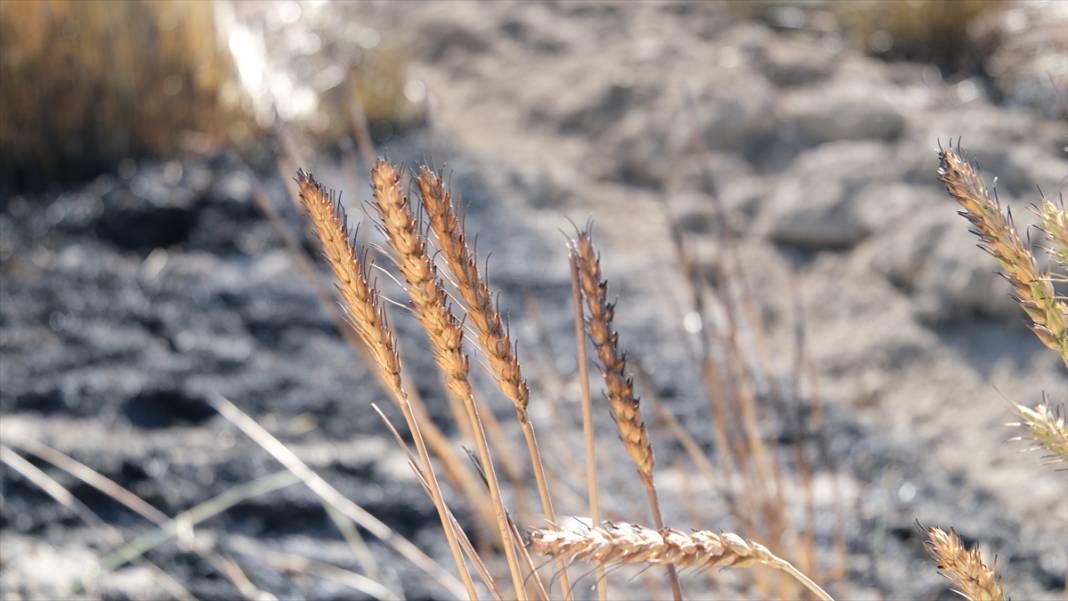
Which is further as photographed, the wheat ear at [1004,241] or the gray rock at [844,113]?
the gray rock at [844,113]

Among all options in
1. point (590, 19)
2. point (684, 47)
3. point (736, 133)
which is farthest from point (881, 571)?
point (590, 19)

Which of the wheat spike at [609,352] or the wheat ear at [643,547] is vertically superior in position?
the wheat spike at [609,352]

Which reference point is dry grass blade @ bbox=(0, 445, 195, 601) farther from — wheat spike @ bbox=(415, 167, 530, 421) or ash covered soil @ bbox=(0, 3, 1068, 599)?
wheat spike @ bbox=(415, 167, 530, 421)

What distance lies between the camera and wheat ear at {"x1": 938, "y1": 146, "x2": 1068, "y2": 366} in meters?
0.72

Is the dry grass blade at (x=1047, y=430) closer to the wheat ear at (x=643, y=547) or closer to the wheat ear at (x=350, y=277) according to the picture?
the wheat ear at (x=643, y=547)

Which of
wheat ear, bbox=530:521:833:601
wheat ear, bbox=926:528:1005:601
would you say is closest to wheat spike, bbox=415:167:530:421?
wheat ear, bbox=530:521:833:601

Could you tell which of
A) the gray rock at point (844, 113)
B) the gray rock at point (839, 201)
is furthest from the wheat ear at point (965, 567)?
the gray rock at point (844, 113)

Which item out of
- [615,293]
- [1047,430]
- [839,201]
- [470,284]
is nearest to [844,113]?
[839,201]

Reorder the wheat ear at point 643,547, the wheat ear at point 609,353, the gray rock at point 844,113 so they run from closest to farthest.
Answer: the wheat ear at point 643,547 → the wheat ear at point 609,353 → the gray rock at point 844,113

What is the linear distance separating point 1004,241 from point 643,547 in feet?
0.99

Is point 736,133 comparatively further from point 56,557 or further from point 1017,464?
point 56,557

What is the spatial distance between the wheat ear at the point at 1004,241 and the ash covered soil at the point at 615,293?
91cm

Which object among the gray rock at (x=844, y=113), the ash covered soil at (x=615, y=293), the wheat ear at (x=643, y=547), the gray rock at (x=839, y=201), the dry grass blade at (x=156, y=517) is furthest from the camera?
the gray rock at (x=844, y=113)

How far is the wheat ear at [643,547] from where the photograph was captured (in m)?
0.69
